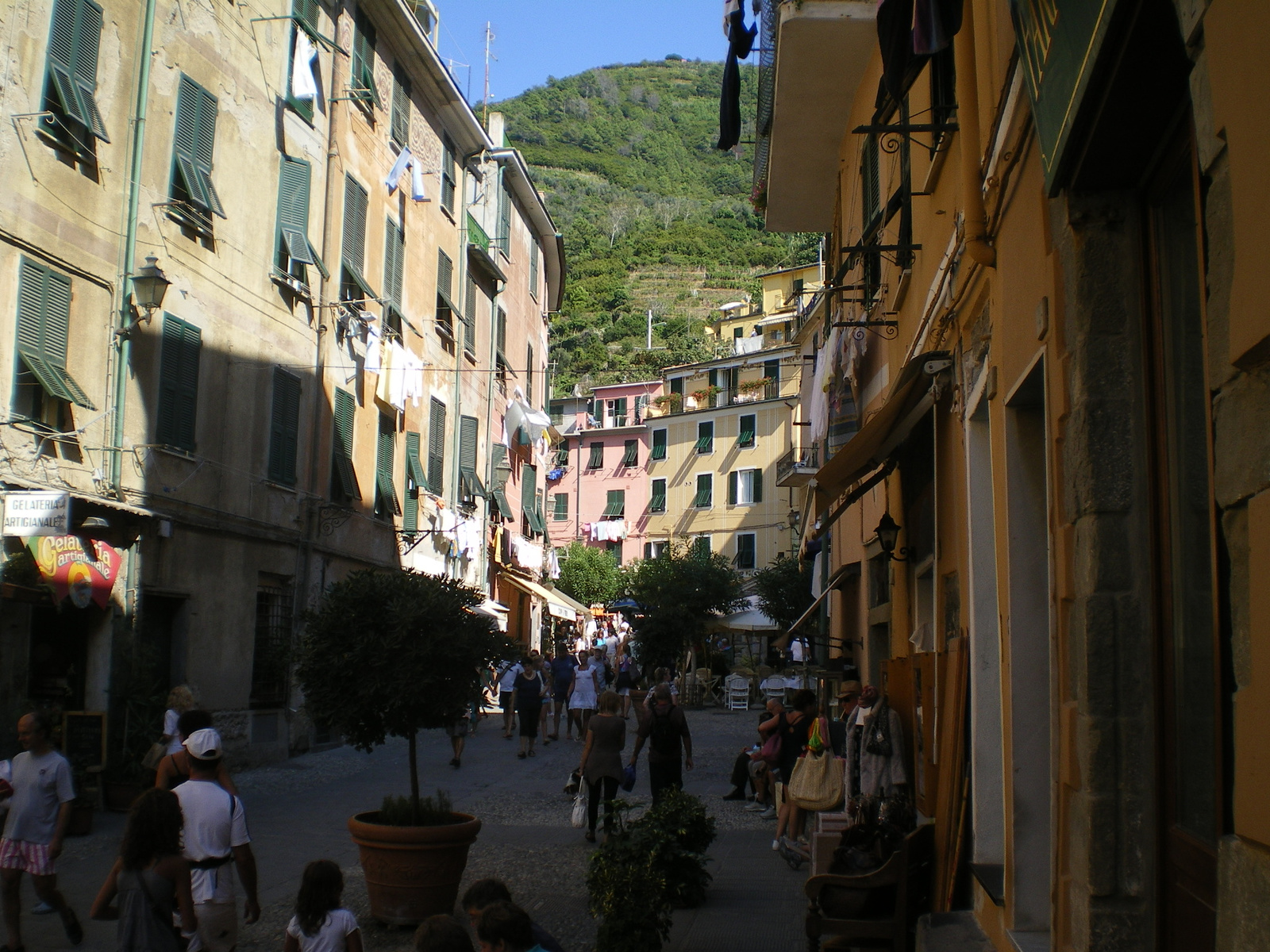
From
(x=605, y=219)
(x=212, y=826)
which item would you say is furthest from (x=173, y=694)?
(x=605, y=219)

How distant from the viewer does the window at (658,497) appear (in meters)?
54.3

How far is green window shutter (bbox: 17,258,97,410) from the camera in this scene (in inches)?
462

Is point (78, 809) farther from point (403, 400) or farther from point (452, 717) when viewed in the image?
point (403, 400)

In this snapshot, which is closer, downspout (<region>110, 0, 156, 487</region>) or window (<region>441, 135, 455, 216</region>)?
downspout (<region>110, 0, 156, 487</region>)

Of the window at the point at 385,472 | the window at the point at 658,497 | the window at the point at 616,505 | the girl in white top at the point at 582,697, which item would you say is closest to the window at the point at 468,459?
the window at the point at 385,472

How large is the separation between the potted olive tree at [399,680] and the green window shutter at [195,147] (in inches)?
316

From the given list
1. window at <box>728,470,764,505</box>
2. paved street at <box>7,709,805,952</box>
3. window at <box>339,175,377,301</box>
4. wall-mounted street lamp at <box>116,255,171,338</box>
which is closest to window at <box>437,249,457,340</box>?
window at <box>339,175,377,301</box>

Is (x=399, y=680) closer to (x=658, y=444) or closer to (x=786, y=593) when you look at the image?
(x=786, y=593)

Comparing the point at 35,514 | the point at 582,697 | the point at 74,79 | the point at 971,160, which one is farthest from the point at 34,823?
the point at 582,697

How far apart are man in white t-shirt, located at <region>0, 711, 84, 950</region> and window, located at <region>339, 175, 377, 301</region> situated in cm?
1324

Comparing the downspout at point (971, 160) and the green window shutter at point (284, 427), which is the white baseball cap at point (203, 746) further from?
the green window shutter at point (284, 427)

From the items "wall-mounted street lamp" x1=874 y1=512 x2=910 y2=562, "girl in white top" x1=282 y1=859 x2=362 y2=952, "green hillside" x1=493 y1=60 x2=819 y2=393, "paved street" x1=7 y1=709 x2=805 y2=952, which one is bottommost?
Answer: "paved street" x1=7 y1=709 x2=805 y2=952

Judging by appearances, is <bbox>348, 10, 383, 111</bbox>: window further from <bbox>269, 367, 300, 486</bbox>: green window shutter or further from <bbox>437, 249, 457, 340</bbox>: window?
<bbox>269, 367, 300, 486</bbox>: green window shutter

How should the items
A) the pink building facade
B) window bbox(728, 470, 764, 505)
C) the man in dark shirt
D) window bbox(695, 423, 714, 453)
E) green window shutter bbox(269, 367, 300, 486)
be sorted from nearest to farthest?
the man in dark shirt → green window shutter bbox(269, 367, 300, 486) → window bbox(728, 470, 764, 505) → window bbox(695, 423, 714, 453) → the pink building facade
